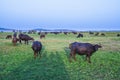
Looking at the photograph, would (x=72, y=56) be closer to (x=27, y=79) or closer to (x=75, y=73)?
(x=75, y=73)

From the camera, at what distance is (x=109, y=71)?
1644 centimetres

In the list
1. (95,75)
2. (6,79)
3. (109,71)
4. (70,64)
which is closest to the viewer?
(6,79)

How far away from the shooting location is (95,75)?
1517 centimetres

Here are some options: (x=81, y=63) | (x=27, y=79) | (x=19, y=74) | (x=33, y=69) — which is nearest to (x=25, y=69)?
(x=33, y=69)

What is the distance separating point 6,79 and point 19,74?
54.7 inches

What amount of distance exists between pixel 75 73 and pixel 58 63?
3.76m

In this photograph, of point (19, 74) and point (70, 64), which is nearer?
point (19, 74)

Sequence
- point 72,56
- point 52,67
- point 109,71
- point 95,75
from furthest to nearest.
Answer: point 72,56
point 52,67
point 109,71
point 95,75

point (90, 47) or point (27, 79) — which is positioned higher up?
point (90, 47)

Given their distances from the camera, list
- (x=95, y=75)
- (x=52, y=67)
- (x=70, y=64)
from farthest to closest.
→ (x=70, y=64) → (x=52, y=67) → (x=95, y=75)

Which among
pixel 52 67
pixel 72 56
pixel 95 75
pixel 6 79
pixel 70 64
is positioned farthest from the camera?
pixel 72 56

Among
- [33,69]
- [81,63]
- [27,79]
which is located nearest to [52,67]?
[33,69]

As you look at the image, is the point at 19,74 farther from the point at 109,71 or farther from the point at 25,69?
the point at 109,71

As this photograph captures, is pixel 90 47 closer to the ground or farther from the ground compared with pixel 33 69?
farther from the ground
